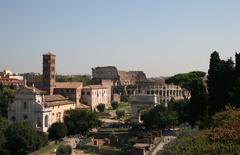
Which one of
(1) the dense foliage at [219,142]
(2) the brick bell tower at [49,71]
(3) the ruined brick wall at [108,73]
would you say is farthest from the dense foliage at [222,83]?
(3) the ruined brick wall at [108,73]

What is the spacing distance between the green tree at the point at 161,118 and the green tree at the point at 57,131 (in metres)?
9.88

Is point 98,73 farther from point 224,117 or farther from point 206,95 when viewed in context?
point 224,117

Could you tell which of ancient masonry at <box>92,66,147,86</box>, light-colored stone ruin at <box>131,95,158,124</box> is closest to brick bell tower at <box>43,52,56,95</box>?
light-colored stone ruin at <box>131,95,158,124</box>

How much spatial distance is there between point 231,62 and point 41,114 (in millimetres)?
26960

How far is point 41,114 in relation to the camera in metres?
52.5

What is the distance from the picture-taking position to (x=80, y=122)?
51.6 m

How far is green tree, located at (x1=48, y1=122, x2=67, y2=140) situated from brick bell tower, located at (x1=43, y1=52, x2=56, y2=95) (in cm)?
1921

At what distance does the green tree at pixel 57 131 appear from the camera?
49.4m

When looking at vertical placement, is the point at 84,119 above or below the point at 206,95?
below

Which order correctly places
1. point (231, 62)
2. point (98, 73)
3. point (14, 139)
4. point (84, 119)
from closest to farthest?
point (231, 62), point (14, 139), point (84, 119), point (98, 73)

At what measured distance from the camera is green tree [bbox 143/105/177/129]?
50938mm

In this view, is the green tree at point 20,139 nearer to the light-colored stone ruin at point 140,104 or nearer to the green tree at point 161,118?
the green tree at point 161,118

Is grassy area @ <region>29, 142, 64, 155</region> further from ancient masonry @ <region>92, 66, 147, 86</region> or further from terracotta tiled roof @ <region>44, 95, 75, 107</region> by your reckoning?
ancient masonry @ <region>92, 66, 147, 86</region>

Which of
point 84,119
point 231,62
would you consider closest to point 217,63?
point 231,62
